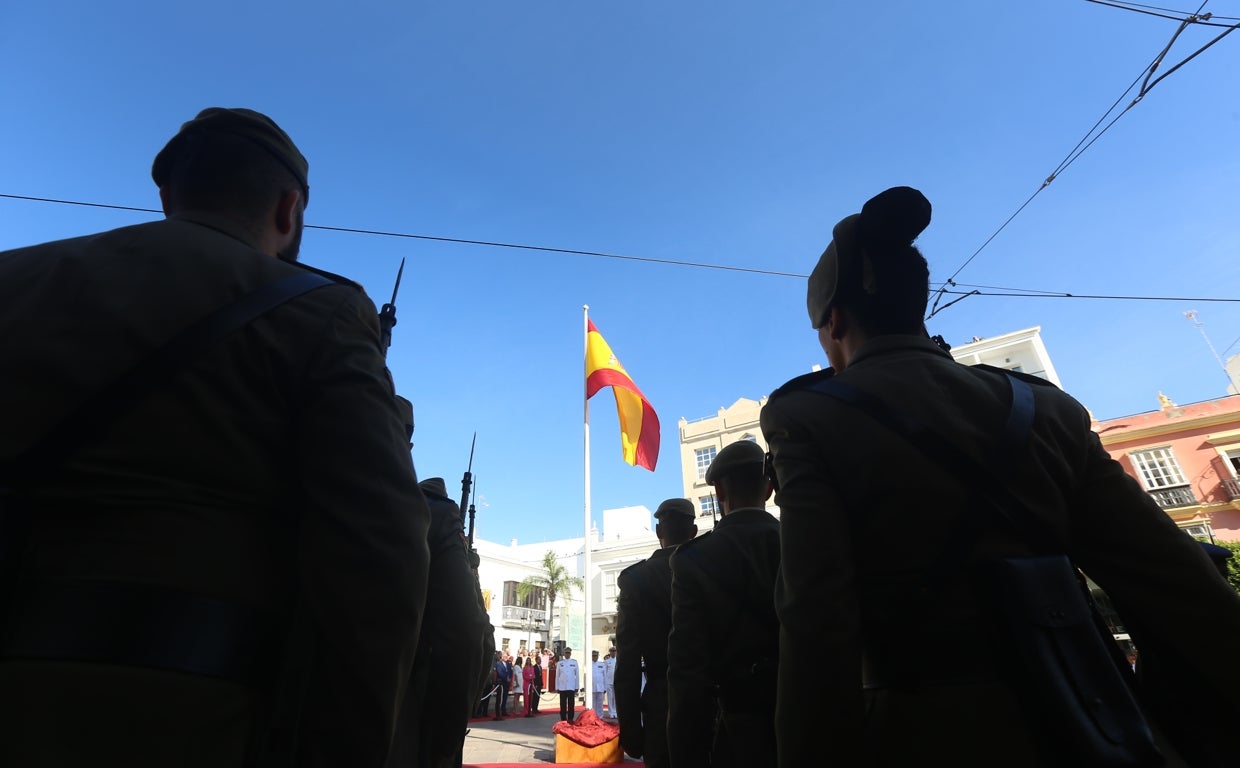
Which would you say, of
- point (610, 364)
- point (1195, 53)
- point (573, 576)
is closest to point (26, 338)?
point (1195, 53)

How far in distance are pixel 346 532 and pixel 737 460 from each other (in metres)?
2.47

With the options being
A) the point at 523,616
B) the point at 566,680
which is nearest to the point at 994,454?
the point at 566,680

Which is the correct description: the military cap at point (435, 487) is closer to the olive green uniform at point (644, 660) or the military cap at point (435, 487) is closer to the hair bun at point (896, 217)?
the olive green uniform at point (644, 660)

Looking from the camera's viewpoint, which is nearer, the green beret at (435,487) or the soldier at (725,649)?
Result: the soldier at (725,649)

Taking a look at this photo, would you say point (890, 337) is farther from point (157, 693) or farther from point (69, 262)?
point (69, 262)

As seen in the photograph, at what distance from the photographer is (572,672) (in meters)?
14.1

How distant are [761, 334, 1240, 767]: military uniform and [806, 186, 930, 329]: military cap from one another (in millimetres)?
247

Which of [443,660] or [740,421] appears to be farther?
[740,421]

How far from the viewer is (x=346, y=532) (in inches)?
38.7

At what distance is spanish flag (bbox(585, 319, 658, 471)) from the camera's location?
12.0 meters

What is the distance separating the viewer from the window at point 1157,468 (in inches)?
917

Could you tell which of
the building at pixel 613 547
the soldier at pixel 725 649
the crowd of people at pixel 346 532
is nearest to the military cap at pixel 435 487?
the soldier at pixel 725 649

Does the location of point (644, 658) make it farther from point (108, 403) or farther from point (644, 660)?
point (108, 403)

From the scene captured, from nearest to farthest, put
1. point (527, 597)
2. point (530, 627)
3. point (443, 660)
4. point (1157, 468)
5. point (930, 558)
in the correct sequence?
1. point (930, 558)
2. point (443, 660)
3. point (1157, 468)
4. point (527, 597)
5. point (530, 627)
